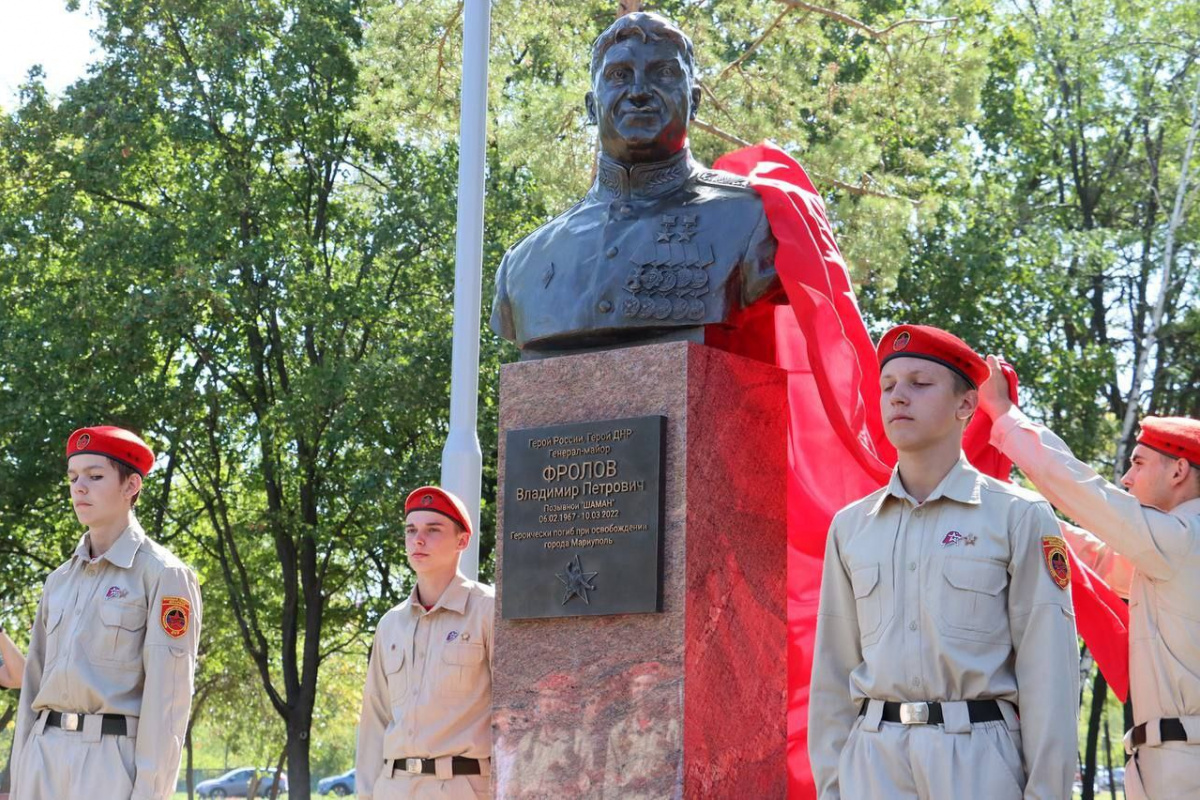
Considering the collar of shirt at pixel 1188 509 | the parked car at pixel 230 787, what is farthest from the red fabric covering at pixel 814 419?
the parked car at pixel 230 787

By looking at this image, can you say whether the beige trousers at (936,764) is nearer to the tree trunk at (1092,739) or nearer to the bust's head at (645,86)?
the bust's head at (645,86)

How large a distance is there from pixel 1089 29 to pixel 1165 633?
59.5 feet

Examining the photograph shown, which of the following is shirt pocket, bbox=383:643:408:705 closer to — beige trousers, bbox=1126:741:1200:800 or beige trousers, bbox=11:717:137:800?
beige trousers, bbox=11:717:137:800

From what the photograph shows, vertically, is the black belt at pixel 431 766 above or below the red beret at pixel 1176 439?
below

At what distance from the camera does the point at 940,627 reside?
366 cm

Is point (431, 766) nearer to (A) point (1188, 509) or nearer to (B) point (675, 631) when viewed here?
(B) point (675, 631)

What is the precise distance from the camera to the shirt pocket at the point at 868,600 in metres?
3.81

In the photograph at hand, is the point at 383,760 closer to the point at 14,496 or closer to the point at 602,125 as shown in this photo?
the point at 602,125

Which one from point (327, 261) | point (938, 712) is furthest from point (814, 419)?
point (327, 261)

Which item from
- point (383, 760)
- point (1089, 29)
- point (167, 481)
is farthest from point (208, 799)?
point (383, 760)

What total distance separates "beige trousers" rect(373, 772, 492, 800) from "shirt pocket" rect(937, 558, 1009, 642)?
2121mm

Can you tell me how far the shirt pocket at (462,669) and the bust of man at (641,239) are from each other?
3.53 ft

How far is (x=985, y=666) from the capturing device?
362 cm

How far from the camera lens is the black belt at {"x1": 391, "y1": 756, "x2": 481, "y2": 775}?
5238 millimetres
